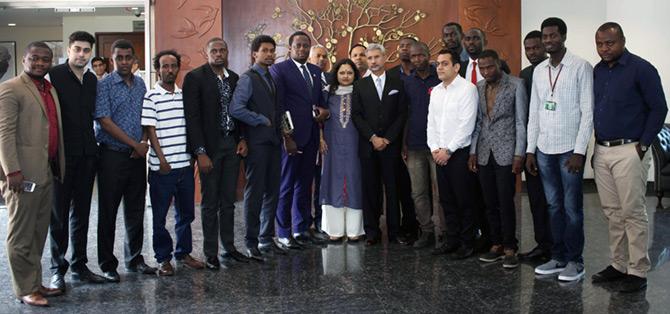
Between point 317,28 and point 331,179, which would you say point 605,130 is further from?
point 317,28

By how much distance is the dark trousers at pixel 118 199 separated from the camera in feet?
15.2

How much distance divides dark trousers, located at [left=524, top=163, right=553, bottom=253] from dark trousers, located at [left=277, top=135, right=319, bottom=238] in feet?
6.28

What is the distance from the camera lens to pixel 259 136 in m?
5.28

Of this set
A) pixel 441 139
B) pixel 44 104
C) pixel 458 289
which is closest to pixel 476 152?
pixel 441 139

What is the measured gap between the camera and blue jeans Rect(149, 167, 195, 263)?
→ 16.1 ft

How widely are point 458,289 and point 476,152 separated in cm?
125

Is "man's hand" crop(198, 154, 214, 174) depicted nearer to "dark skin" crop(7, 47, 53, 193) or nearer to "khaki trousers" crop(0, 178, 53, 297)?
"khaki trousers" crop(0, 178, 53, 297)

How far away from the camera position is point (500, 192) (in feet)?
16.8

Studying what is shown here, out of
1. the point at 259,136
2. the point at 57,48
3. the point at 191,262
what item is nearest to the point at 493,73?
the point at 259,136

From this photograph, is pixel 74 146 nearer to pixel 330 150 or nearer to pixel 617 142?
pixel 330 150

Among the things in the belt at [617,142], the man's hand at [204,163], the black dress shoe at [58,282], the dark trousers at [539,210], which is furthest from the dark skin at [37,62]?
the belt at [617,142]

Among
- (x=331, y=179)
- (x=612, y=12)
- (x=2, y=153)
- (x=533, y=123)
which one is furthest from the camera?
(x=612, y=12)

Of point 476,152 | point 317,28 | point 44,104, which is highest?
point 317,28

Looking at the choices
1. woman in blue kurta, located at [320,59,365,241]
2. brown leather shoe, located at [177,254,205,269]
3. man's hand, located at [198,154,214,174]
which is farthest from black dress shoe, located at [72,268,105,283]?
woman in blue kurta, located at [320,59,365,241]
